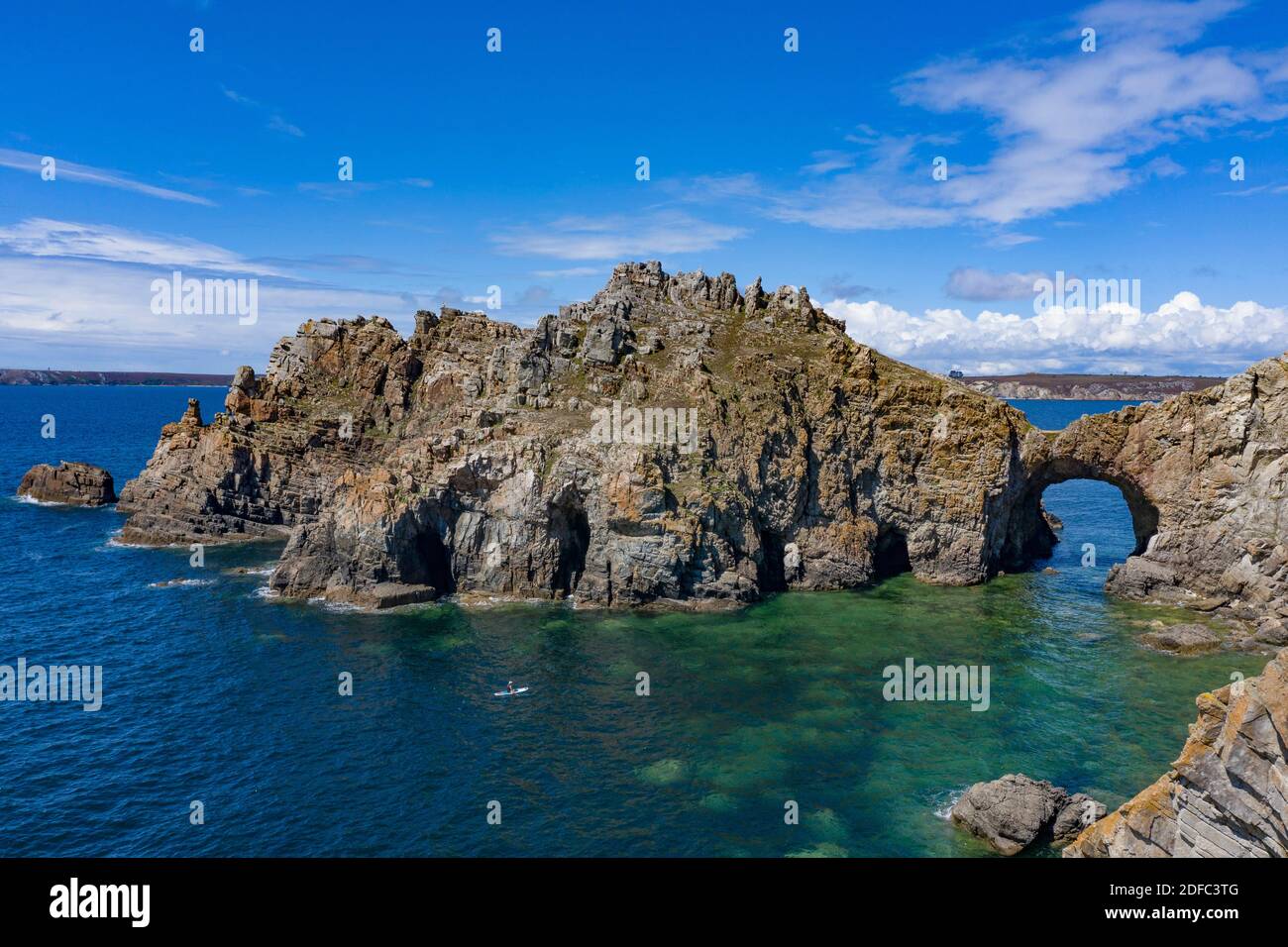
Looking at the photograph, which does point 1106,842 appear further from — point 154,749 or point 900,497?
point 900,497

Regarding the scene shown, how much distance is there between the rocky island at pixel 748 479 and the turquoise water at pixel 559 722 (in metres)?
4.78

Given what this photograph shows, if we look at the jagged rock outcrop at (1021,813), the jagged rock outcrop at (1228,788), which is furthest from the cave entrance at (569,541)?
the jagged rock outcrop at (1228,788)

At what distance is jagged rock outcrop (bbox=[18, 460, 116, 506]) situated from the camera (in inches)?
4572

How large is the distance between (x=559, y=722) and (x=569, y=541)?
28913mm

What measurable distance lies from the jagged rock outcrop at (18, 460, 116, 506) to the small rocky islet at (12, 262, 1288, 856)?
2865 centimetres

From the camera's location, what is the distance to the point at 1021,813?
36406 mm

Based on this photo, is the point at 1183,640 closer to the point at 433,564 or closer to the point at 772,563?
the point at 772,563

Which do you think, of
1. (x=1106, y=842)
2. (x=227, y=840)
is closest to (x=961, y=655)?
(x=1106, y=842)

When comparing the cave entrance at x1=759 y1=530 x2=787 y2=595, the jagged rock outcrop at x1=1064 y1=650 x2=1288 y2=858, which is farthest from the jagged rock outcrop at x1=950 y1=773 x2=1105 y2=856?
the cave entrance at x1=759 y1=530 x2=787 y2=595

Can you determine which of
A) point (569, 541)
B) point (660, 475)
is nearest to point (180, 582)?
point (569, 541)

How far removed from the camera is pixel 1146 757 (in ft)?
143

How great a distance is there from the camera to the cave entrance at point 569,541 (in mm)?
75125

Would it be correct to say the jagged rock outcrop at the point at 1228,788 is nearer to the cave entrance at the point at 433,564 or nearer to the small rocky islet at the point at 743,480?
the small rocky islet at the point at 743,480

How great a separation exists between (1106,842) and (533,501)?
55.4m
